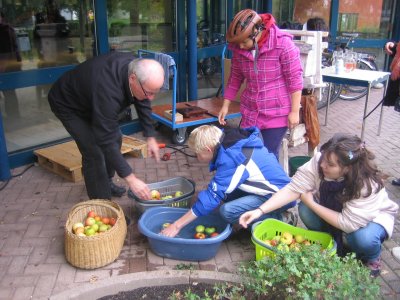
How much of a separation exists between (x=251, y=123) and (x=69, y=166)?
6.41ft

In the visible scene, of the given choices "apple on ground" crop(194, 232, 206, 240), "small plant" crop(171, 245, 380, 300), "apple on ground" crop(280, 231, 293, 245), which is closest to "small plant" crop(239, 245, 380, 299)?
"small plant" crop(171, 245, 380, 300)

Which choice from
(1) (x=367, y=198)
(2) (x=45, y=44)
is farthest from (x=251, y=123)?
(2) (x=45, y=44)

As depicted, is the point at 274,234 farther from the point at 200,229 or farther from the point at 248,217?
the point at 200,229

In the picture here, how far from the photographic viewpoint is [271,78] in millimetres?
3373

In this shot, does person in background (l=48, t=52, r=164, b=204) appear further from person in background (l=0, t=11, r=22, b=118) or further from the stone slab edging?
person in background (l=0, t=11, r=22, b=118)

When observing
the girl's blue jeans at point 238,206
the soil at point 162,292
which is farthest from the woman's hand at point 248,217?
the soil at point 162,292

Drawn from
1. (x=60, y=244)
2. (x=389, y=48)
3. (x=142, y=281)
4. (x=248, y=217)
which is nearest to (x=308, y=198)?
(x=248, y=217)

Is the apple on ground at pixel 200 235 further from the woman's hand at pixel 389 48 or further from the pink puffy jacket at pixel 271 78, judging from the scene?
the woman's hand at pixel 389 48

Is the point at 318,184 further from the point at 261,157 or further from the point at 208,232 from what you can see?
the point at 208,232

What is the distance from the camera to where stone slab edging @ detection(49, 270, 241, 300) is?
268 cm

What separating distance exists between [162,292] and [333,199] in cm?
130

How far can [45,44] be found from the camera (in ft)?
16.2

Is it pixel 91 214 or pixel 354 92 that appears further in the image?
pixel 354 92

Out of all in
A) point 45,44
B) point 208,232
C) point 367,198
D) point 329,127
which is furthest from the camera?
point 329,127
